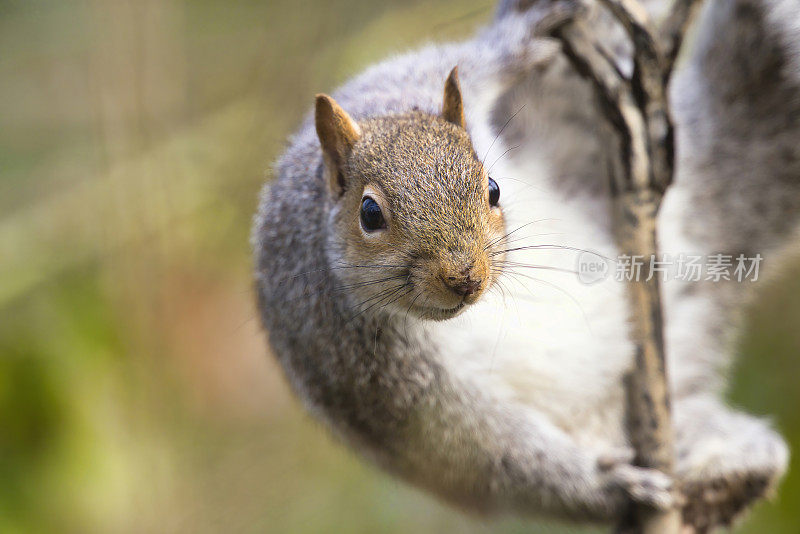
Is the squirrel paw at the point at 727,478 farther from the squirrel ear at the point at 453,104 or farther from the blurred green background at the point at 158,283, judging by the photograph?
the squirrel ear at the point at 453,104

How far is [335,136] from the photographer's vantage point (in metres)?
1.93

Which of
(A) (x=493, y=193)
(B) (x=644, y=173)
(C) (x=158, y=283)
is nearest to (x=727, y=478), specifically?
(B) (x=644, y=173)

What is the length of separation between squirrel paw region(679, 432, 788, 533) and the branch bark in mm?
205

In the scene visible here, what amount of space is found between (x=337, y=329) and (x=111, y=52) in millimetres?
2072

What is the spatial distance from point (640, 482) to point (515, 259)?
82 centimetres

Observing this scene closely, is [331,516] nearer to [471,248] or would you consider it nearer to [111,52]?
[111,52]

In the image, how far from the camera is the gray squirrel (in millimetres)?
1843

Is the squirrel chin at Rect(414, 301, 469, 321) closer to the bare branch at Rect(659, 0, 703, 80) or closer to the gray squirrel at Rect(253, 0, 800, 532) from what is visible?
the gray squirrel at Rect(253, 0, 800, 532)

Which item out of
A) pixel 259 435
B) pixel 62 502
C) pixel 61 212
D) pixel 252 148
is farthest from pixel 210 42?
pixel 62 502

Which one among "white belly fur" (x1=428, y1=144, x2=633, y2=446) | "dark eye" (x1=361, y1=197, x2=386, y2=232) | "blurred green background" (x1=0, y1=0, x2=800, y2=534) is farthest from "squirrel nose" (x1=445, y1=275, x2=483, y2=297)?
"blurred green background" (x1=0, y1=0, x2=800, y2=534)

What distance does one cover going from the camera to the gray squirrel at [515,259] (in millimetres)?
1843

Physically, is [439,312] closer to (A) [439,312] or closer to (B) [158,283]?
(A) [439,312]

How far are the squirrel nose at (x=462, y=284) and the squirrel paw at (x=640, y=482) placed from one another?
3.66ft

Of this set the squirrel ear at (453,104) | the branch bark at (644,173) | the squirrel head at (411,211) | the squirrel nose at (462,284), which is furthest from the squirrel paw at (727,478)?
the squirrel ear at (453,104)
